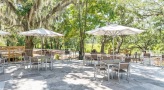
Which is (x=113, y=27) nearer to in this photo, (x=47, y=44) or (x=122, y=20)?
(x=122, y=20)

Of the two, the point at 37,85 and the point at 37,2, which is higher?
the point at 37,2

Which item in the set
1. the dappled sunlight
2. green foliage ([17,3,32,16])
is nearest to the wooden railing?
green foliage ([17,3,32,16])

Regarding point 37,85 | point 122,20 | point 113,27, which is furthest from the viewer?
point 122,20

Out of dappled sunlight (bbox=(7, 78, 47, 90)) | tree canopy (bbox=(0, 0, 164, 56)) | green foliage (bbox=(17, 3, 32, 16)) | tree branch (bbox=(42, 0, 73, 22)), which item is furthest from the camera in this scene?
tree branch (bbox=(42, 0, 73, 22))

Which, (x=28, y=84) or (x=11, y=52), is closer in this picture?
(x=28, y=84)

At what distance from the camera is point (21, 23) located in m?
13.2

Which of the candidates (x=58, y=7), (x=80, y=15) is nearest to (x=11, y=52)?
(x=58, y=7)

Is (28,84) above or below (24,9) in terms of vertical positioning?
below

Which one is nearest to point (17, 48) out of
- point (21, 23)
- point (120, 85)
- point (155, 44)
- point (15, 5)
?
point (21, 23)

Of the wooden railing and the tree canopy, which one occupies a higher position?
the tree canopy

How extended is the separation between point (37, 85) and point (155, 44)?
18321mm

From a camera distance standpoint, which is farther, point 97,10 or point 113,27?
point 97,10

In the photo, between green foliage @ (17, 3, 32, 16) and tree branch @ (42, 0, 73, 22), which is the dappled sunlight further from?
tree branch @ (42, 0, 73, 22)

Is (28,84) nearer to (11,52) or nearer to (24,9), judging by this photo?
(11,52)
